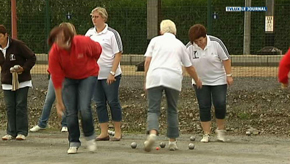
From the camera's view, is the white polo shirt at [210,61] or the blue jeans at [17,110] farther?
the blue jeans at [17,110]

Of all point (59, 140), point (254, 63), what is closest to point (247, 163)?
point (59, 140)

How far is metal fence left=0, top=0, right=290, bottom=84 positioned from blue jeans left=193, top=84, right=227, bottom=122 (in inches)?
198

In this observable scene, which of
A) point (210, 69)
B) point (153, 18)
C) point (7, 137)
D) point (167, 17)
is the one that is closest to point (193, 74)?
point (210, 69)

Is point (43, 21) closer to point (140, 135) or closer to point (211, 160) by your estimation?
point (140, 135)

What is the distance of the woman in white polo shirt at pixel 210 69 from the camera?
420 inches

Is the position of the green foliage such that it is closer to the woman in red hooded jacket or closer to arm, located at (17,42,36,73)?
arm, located at (17,42,36,73)

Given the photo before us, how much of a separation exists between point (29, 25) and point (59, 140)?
628 centimetres

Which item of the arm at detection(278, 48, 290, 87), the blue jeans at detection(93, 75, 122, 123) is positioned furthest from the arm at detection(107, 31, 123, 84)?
the arm at detection(278, 48, 290, 87)

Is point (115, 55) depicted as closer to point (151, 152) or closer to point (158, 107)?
point (158, 107)

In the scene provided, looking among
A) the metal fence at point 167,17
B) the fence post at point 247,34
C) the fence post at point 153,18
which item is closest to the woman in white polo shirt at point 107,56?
the metal fence at point 167,17

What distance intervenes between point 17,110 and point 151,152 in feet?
7.90

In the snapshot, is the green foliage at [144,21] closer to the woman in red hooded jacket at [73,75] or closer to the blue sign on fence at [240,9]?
the blue sign on fence at [240,9]

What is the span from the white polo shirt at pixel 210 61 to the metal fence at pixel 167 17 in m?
5.13

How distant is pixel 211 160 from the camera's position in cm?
933
